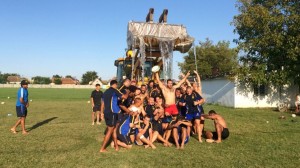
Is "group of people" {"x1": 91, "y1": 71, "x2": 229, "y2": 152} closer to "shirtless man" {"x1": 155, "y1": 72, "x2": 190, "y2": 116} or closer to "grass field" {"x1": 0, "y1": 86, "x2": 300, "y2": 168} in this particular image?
"shirtless man" {"x1": 155, "y1": 72, "x2": 190, "y2": 116}

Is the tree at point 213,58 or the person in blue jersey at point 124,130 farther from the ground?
the tree at point 213,58

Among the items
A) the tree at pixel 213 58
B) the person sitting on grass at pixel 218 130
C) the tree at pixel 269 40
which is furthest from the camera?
the tree at pixel 213 58

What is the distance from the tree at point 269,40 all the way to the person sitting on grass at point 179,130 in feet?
41.3

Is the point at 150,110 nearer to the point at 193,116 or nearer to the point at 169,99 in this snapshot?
the point at 169,99

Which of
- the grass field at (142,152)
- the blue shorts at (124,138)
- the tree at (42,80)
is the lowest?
the grass field at (142,152)

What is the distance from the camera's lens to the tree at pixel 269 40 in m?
18.5

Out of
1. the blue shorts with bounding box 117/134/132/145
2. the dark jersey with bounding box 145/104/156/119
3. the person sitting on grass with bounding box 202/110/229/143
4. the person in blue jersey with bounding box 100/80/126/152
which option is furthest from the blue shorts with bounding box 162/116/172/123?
the person in blue jersey with bounding box 100/80/126/152

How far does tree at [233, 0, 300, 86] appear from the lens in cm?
1852

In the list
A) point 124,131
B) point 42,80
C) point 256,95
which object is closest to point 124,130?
point 124,131

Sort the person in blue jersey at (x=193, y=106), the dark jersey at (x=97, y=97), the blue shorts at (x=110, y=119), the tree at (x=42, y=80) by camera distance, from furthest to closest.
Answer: the tree at (x=42, y=80), the dark jersey at (x=97, y=97), the person in blue jersey at (x=193, y=106), the blue shorts at (x=110, y=119)

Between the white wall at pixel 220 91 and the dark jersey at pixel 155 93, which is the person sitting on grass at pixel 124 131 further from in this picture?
the white wall at pixel 220 91

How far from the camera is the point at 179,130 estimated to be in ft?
26.8

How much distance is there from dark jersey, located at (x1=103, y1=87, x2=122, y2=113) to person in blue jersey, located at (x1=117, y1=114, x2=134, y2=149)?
1.75 feet

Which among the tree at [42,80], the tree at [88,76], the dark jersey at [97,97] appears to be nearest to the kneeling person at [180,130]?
the dark jersey at [97,97]
